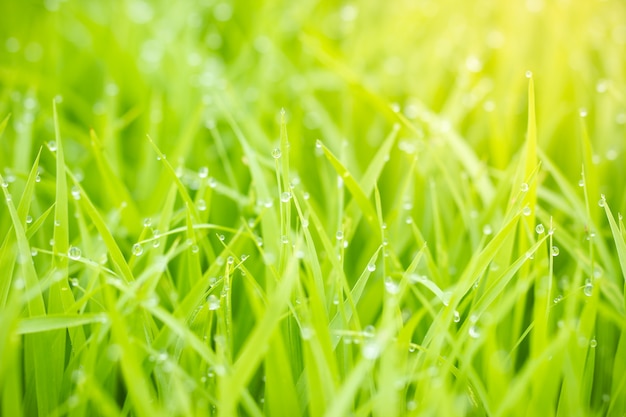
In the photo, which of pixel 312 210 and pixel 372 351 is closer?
pixel 372 351

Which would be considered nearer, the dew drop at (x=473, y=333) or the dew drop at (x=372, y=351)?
the dew drop at (x=372, y=351)

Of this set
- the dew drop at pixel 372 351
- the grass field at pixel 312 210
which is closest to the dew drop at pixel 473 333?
the grass field at pixel 312 210

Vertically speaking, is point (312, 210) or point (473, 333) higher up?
point (312, 210)

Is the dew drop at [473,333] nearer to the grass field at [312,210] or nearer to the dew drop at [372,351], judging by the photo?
the grass field at [312,210]

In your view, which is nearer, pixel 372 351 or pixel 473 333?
pixel 372 351

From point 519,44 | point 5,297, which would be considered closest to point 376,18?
point 519,44

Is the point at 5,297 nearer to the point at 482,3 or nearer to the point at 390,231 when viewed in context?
the point at 390,231

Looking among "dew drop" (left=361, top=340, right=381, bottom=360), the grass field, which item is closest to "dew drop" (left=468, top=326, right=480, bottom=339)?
the grass field

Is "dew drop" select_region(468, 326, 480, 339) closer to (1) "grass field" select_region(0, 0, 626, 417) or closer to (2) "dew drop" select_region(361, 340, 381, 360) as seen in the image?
(1) "grass field" select_region(0, 0, 626, 417)
